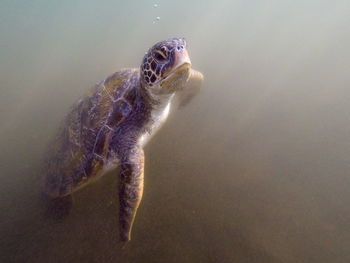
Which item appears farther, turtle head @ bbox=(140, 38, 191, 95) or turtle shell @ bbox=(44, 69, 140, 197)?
turtle shell @ bbox=(44, 69, 140, 197)

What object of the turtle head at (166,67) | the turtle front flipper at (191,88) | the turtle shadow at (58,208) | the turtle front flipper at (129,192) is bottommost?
the turtle shadow at (58,208)

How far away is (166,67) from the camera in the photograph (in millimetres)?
2500

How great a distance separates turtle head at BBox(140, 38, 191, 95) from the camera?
242 centimetres

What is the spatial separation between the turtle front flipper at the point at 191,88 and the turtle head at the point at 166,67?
158 cm

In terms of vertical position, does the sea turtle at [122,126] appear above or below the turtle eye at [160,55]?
below

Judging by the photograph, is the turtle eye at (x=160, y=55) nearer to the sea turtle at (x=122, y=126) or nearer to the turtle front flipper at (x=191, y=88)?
the sea turtle at (x=122, y=126)

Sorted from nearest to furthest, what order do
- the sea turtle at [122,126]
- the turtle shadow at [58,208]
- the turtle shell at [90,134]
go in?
the sea turtle at [122,126]
the turtle shell at [90,134]
the turtle shadow at [58,208]

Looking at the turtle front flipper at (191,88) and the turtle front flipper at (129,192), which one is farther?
the turtle front flipper at (191,88)

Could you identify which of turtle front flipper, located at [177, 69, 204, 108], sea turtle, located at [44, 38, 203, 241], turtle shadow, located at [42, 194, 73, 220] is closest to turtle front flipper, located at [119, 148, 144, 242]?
sea turtle, located at [44, 38, 203, 241]

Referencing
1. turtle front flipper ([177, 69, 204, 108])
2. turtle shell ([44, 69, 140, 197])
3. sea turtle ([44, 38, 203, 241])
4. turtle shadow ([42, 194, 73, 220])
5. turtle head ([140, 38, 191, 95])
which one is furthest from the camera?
turtle front flipper ([177, 69, 204, 108])

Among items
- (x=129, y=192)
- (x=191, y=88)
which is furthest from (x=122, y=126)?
(x=191, y=88)

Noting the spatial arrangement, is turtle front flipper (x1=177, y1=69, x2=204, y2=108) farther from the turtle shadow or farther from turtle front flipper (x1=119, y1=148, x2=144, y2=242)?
the turtle shadow

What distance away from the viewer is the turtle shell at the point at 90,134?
2.96m

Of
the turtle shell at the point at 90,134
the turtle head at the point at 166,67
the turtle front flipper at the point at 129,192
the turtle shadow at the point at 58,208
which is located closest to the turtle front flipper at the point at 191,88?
the turtle shell at the point at 90,134
